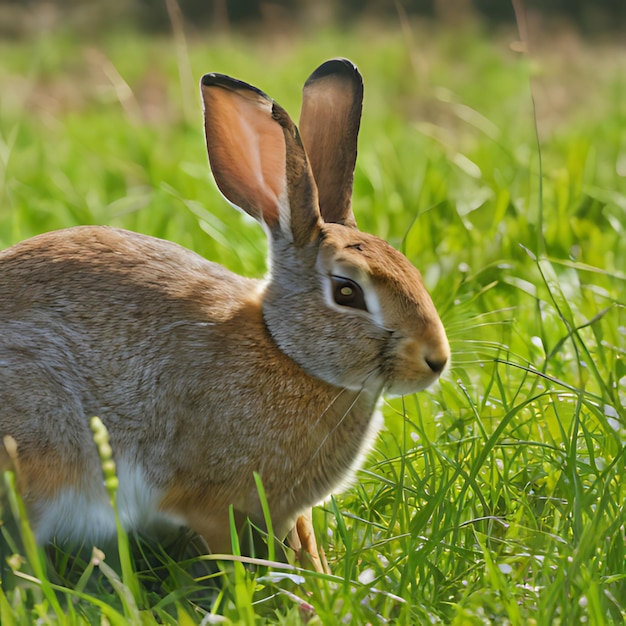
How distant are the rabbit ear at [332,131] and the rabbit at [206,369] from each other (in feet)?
0.73

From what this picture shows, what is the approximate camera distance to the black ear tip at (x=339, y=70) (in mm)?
3680

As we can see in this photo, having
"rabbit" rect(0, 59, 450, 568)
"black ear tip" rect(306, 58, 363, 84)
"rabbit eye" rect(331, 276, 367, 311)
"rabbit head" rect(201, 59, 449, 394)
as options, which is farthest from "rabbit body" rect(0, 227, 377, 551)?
"black ear tip" rect(306, 58, 363, 84)

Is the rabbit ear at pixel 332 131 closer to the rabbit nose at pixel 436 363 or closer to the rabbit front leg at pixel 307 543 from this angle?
the rabbit nose at pixel 436 363

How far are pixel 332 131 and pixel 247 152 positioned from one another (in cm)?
34

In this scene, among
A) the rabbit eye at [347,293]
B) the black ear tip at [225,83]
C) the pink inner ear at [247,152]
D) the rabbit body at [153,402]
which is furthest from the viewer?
the pink inner ear at [247,152]

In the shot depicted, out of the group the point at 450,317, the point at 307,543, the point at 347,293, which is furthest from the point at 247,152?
the point at 307,543

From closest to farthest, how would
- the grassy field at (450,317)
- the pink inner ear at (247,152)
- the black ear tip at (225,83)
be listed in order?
the grassy field at (450,317) → the black ear tip at (225,83) → the pink inner ear at (247,152)

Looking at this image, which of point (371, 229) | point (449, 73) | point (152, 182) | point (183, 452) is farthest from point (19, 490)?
point (449, 73)

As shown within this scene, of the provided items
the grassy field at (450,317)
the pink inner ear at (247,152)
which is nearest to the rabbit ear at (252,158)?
the pink inner ear at (247,152)

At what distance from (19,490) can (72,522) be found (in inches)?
9.4

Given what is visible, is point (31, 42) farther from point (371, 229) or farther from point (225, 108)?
point (225, 108)

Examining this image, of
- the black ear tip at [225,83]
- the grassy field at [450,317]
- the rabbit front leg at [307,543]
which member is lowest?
the rabbit front leg at [307,543]

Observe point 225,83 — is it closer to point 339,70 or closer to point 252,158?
point 252,158

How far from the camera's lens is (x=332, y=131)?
3.74 meters
